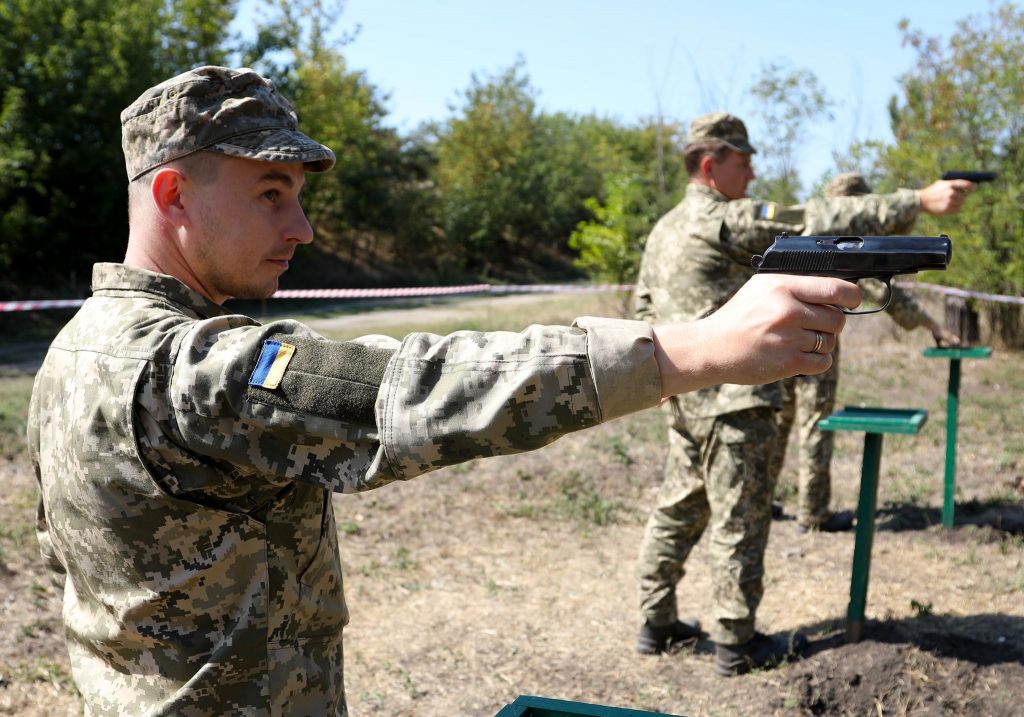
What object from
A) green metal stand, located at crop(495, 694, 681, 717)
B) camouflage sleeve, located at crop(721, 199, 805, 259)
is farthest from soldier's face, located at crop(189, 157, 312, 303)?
camouflage sleeve, located at crop(721, 199, 805, 259)

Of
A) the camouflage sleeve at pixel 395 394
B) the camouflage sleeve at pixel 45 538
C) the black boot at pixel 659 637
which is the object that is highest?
the camouflage sleeve at pixel 395 394

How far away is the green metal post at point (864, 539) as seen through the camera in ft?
13.3

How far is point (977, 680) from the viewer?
367 cm

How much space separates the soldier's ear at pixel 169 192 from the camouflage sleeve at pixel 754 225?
8.90 feet

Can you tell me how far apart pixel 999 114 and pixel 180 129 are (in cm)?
1142

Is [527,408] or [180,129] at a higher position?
[180,129]

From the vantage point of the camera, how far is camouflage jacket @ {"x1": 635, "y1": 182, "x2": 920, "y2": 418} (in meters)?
3.70

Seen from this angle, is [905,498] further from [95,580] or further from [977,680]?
[95,580]

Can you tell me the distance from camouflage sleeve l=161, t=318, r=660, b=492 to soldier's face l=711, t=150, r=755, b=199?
10.5 ft

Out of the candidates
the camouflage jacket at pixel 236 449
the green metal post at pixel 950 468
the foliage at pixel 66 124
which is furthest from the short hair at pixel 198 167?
the foliage at pixel 66 124

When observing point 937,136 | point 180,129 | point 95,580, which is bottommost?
point 95,580

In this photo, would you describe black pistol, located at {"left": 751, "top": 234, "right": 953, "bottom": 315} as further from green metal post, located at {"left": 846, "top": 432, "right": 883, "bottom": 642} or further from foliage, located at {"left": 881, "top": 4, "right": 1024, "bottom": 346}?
foliage, located at {"left": 881, "top": 4, "right": 1024, "bottom": 346}

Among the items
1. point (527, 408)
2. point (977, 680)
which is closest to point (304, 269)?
point (977, 680)

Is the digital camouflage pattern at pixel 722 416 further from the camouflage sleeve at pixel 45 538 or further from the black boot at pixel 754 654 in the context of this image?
the camouflage sleeve at pixel 45 538
